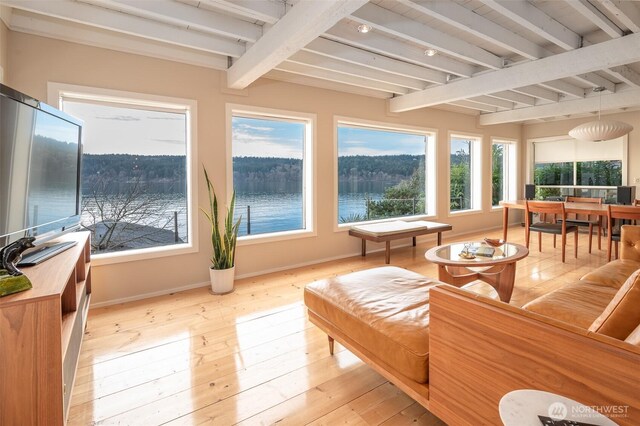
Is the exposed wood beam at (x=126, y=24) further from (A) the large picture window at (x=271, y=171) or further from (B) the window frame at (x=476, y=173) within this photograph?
(B) the window frame at (x=476, y=173)

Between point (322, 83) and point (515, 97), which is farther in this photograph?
point (515, 97)

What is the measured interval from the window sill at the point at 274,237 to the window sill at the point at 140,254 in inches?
22.7

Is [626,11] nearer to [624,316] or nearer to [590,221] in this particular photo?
[624,316]

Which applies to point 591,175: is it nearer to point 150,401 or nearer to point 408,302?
point 408,302

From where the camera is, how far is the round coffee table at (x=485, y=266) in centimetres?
265

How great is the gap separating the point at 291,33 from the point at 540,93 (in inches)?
175

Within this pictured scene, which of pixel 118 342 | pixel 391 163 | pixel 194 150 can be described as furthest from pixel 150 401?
pixel 391 163

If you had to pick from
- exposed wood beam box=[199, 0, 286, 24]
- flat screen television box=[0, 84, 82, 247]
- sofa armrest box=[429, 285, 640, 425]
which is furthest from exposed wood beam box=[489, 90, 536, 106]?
flat screen television box=[0, 84, 82, 247]

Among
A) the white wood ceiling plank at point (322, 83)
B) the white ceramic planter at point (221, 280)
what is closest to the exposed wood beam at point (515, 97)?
the white wood ceiling plank at point (322, 83)

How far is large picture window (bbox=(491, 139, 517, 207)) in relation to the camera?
7.26 meters

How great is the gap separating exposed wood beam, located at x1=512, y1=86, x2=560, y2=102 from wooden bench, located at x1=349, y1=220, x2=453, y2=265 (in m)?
2.25

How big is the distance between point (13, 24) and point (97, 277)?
215 centimetres

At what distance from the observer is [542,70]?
133 inches

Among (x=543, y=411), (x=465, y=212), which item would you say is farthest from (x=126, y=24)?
(x=465, y=212)
